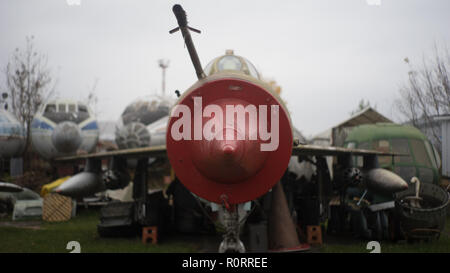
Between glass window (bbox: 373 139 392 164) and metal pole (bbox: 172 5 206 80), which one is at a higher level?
metal pole (bbox: 172 5 206 80)

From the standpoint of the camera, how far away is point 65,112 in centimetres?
1477

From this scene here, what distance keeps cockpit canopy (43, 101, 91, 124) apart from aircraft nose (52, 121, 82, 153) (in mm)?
726

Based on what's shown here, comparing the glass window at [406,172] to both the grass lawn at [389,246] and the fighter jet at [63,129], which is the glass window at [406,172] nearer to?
the grass lawn at [389,246]

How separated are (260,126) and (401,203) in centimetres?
677

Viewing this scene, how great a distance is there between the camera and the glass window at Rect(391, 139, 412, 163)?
422 inches

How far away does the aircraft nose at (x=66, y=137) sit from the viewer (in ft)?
44.1

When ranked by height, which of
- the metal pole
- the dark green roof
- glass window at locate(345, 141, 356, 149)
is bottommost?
glass window at locate(345, 141, 356, 149)

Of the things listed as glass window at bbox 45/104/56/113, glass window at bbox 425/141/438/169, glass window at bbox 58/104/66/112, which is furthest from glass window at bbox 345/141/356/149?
glass window at bbox 45/104/56/113

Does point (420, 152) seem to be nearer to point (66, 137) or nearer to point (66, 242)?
point (66, 242)

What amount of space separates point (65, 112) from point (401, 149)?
1212cm

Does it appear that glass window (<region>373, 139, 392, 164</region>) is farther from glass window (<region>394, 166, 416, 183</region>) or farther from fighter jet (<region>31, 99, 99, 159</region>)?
fighter jet (<region>31, 99, 99, 159</region>)

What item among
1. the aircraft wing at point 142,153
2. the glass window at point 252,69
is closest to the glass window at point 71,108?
the aircraft wing at point 142,153

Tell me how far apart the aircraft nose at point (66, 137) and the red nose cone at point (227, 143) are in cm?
1166
